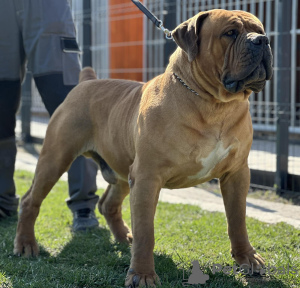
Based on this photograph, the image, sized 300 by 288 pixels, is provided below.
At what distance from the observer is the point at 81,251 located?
3.77 meters

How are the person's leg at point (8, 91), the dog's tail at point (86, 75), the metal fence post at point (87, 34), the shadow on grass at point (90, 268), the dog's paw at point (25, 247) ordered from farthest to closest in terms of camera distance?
1. the metal fence post at point (87, 34)
2. the person's leg at point (8, 91)
3. the dog's tail at point (86, 75)
4. the dog's paw at point (25, 247)
5. the shadow on grass at point (90, 268)

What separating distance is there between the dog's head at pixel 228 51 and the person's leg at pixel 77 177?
5.08 feet

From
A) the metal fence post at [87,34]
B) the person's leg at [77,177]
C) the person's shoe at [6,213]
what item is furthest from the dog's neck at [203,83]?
the metal fence post at [87,34]

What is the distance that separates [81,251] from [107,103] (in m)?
1.02

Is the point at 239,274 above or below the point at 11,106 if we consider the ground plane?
below

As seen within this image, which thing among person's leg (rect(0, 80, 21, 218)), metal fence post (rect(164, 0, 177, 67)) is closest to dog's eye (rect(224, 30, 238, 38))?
person's leg (rect(0, 80, 21, 218))

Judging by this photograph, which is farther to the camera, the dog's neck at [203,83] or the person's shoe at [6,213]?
the person's shoe at [6,213]

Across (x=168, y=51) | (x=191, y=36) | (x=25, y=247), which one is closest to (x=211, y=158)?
(x=191, y=36)

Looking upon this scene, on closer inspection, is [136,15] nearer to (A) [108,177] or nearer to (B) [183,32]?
(A) [108,177]

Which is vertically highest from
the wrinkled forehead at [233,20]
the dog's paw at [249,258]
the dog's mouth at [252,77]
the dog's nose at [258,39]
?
the wrinkled forehead at [233,20]

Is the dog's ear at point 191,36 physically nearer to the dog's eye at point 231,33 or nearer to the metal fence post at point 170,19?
the dog's eye at point 231,33

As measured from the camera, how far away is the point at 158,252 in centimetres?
361

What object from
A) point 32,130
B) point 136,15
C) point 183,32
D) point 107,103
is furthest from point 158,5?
point 183,32

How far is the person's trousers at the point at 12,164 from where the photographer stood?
439cm
